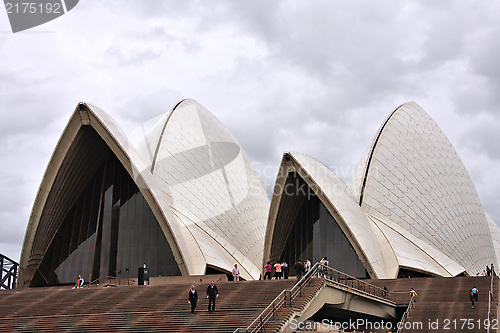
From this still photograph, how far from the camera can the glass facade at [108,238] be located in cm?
2811

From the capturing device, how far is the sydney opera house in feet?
→ 88.7

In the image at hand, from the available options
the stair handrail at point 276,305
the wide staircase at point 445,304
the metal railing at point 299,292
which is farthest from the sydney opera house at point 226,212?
the stair handrail at point 276,305

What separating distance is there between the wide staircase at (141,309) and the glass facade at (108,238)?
7.52 metres

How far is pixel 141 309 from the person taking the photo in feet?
55.9

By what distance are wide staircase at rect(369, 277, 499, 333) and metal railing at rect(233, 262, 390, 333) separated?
137cm

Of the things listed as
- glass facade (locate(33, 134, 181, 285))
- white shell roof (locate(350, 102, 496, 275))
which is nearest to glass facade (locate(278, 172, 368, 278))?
white shell roof (locate(350, 102, 496, 275))

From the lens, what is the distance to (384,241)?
27938 millimetres

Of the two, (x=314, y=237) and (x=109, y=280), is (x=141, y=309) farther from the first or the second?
(x=314, y=237)

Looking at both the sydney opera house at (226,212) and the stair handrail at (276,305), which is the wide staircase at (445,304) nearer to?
the stair handrail at (276,305)

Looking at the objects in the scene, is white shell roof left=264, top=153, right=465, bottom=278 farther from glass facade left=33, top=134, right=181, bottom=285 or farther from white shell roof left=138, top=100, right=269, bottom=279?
→ glass facade left=33, top=134, right=181, bottom=285

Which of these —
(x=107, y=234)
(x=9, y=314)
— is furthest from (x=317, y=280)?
(x=107, y=234)

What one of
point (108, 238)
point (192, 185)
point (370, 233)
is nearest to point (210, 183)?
→ point (192, 185)

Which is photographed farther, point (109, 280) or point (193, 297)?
point (109, 280)

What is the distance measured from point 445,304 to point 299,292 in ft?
16.8
